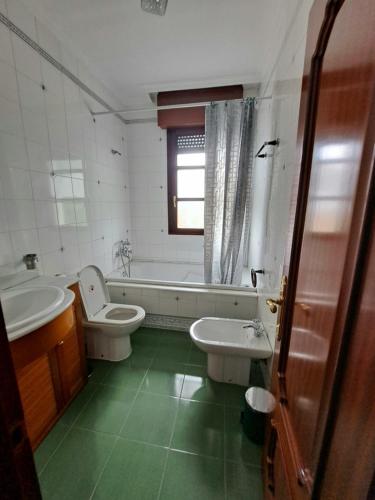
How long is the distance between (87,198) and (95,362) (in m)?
1.56

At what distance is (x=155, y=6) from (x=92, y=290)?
2.16 meters

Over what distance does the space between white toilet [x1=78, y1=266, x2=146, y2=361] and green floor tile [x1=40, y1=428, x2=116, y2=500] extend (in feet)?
1.96

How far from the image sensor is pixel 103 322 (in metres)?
1.71

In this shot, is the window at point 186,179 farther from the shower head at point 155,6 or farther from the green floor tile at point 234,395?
the green floor tile at point 234,395

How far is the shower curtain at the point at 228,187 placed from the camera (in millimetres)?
2102

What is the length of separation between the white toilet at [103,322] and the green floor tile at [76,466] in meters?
0.60

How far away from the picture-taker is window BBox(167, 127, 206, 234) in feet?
9.61

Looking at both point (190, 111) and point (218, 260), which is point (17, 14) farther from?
point (218, 260)

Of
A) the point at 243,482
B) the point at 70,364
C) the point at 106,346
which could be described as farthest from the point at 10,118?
the point at 243,482

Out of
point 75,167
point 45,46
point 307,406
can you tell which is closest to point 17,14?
point 45,46

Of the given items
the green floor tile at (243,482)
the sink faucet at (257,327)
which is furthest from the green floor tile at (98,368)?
the sink faucet at (257,327)

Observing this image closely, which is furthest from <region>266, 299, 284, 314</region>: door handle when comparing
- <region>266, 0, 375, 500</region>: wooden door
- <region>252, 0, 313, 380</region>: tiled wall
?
<region>252, 0, 313, 380</region>: tiled wall

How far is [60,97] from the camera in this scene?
1.78 metres

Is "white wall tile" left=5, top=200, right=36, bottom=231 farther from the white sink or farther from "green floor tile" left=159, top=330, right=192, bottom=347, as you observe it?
"green floor tile" left=159, top=330, right=192, bottom=347
